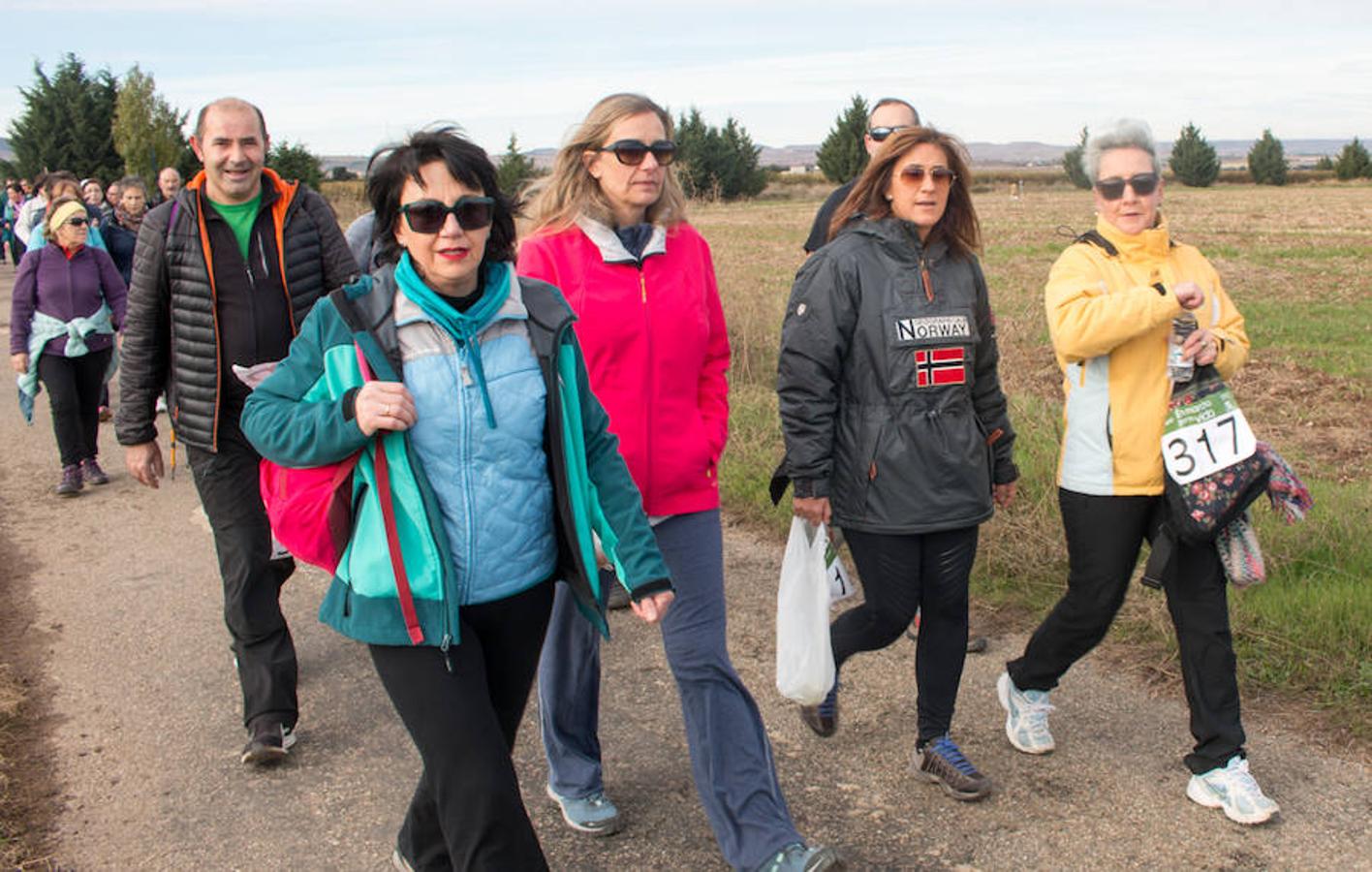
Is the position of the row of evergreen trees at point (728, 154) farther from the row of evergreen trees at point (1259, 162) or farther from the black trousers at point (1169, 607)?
the black trousers at point (1169, 607)

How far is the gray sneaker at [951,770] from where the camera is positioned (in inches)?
154

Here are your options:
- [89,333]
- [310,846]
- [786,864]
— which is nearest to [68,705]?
[310,846]

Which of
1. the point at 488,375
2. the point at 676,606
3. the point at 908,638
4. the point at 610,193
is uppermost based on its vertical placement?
the point at 610,193

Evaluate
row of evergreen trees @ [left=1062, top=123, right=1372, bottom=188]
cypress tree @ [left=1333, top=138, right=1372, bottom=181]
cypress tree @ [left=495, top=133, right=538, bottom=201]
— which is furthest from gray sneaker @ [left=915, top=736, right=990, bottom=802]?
cypress tree @ [left=1333, top=138, right=1372, bottom=181]

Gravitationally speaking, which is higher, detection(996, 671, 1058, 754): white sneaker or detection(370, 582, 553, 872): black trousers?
detection(370, 582, 553, 872): black trousers

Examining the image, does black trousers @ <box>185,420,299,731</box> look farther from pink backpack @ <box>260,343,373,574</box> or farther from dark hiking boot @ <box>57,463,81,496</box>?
dark hiking boot @ <box>57,463,81,496</box>

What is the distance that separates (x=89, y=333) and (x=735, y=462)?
448cm

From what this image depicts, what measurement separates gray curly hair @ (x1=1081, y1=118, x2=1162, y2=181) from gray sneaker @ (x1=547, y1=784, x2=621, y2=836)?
2.43 meters

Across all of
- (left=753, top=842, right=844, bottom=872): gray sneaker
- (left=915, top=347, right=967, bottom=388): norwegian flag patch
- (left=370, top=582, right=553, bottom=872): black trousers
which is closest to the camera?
(left=370, top=582, right=553, bottom=872): black trousers

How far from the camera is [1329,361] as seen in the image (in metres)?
11.8

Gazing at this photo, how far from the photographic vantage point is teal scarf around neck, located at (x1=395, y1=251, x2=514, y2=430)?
113 inches

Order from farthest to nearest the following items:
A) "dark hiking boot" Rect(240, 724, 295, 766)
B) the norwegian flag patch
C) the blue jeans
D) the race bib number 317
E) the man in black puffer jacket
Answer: the man in black puffer jacket
"dark hiking boot" Rect(240, 724, 295, 766)
the norwegian flag patch
the race bib number 317
the blue jeans

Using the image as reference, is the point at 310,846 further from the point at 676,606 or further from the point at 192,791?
the point at 676,606

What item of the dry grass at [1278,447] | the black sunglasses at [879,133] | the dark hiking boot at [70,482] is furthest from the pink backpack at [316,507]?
the dark hiking boot at [70,482]
